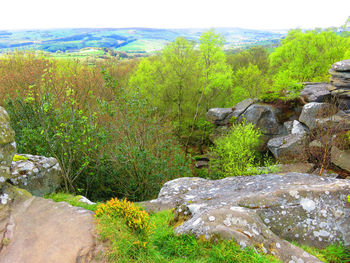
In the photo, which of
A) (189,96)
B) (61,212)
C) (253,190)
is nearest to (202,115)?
(189,96)

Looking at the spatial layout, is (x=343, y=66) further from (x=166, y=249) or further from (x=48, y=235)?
(x=48, y=235)

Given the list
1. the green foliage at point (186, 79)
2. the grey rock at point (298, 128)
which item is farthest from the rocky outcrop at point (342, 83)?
the green foliage at point (186, 79)

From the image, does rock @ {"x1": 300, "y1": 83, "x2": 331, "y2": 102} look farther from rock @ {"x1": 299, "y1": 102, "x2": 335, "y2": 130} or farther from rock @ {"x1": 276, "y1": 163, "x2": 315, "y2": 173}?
rock @ {"x1": 276, "y1": 163, "x2": 315, "y2": 173}

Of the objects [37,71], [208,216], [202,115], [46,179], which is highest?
[37,71]

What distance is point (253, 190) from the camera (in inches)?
301

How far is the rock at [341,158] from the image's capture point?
15.0 metres

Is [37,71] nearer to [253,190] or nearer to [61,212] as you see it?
[61,212]

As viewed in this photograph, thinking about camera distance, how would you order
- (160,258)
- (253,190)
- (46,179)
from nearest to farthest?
(160,258)
(253,190)
(46,179)

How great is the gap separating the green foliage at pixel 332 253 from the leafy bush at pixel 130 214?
4021mm

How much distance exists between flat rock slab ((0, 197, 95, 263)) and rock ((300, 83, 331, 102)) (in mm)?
23965

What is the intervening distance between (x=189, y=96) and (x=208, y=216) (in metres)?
28.8

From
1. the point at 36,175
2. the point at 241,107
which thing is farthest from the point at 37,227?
the point at 241,107

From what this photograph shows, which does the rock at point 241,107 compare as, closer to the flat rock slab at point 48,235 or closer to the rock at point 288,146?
the rock at point 288,146

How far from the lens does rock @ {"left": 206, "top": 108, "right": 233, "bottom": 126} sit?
88.5ft
